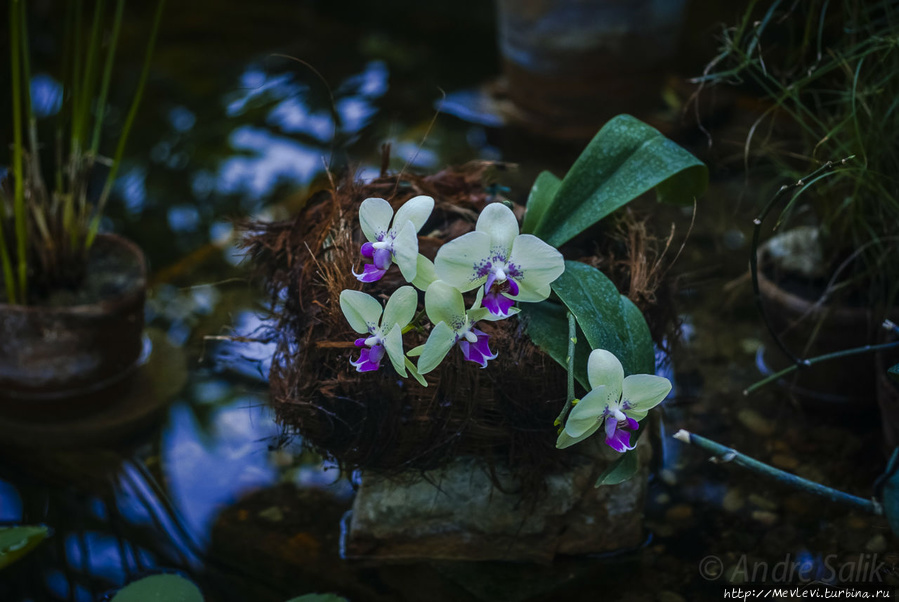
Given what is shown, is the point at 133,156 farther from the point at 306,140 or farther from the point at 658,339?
the point at 658,339

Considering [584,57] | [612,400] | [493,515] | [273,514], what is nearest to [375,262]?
[612,400]

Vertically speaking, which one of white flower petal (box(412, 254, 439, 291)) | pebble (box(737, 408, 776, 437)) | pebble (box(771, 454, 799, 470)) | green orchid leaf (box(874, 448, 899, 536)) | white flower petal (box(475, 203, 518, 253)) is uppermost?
white flower petal (box(475, 203, 518, 253))

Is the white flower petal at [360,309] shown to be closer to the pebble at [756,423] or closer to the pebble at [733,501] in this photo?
the pebble at [733,501]

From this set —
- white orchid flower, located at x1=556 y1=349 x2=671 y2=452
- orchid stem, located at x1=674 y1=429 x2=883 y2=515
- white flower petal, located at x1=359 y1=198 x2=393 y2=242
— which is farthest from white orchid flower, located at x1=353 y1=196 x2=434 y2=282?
orchid stem, located at x1=674 y1=429 x2=883 y2=515

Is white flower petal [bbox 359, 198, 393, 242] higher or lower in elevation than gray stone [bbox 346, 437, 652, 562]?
higher

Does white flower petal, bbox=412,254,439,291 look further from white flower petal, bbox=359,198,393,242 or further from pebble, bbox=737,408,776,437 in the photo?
pebble, bbox=737,408,776,437

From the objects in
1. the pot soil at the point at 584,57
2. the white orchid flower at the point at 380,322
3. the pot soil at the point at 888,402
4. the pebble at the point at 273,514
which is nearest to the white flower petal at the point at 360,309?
the white orchid flower at the point at 380,322
